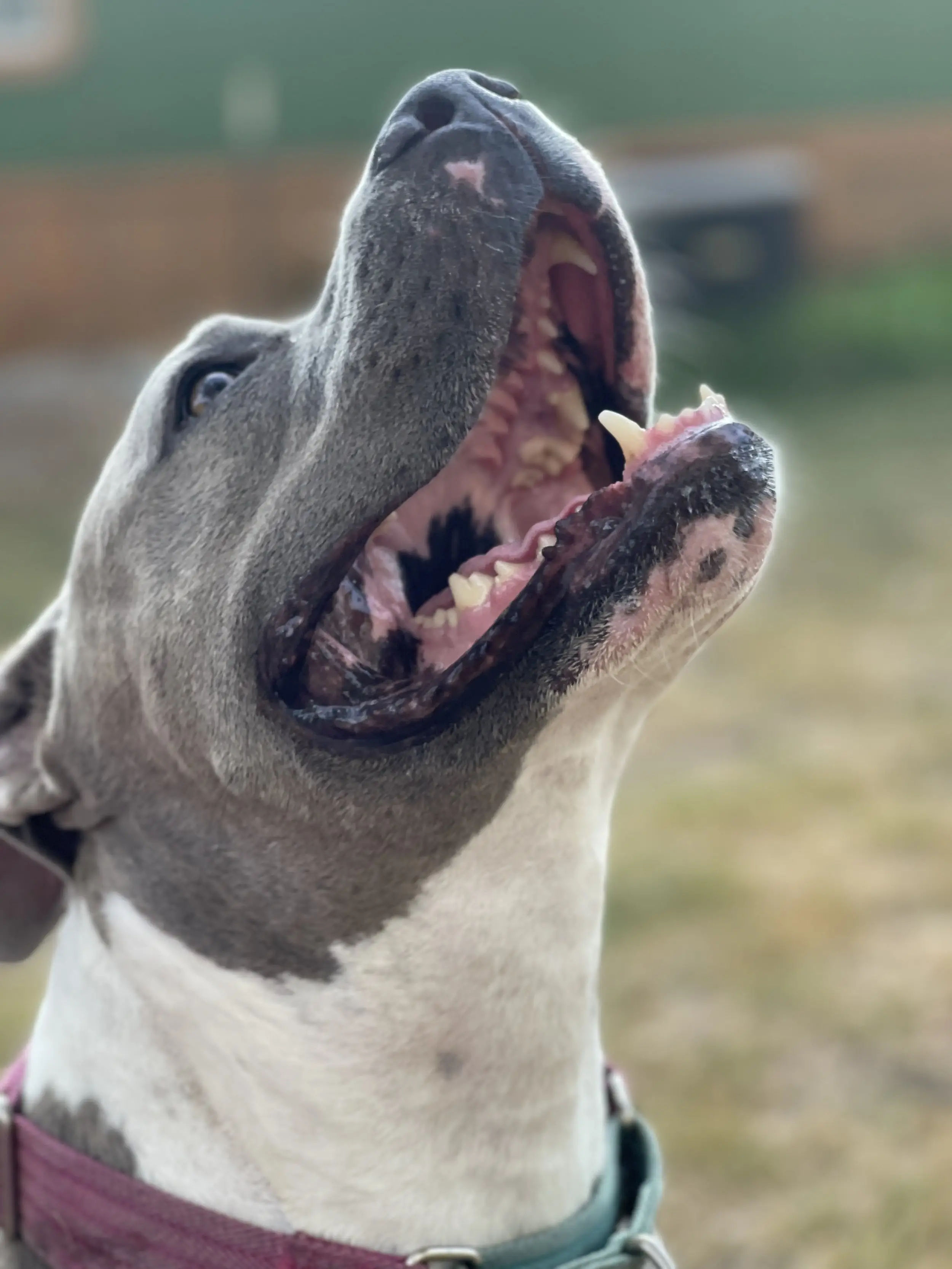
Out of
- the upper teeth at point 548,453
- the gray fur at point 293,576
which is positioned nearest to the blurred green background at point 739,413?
the gray fur at point 293,576

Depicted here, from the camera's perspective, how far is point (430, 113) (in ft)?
5.23

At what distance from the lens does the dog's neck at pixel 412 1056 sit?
5.31 ft

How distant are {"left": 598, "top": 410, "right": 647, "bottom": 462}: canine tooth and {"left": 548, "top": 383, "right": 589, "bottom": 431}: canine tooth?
0.28 metres

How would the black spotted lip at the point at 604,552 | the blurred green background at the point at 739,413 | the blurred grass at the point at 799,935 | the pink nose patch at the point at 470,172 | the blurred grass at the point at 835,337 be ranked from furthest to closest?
the blurred grass at the point at 835,337 < the blurred green background at the point at 739,413 < the blurred grass at the point at 799,935 < the pink nose patch at the point at 470,172 < the black spotted lip at the point at 604,552

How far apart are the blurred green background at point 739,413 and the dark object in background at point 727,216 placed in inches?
1.5

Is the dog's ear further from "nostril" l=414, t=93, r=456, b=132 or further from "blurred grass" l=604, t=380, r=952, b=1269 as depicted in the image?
"blurred grass" l=604, t=380, r=952, b=1269

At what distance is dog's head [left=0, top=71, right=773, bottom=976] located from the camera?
4.88 ft

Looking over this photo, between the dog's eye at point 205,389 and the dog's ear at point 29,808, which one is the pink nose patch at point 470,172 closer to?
the dog's eye at point 205,389

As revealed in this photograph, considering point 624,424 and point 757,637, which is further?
point 757,637

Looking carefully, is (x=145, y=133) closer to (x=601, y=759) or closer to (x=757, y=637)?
(x=757, y=637)

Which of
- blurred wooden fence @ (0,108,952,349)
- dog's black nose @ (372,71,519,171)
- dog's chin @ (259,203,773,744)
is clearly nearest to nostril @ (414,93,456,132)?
dog's black nose @ (372,71,519,171)

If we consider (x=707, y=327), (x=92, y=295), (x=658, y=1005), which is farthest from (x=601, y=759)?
(x=707, y=327)

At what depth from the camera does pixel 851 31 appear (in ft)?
39.0

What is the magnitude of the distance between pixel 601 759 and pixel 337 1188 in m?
0.55
